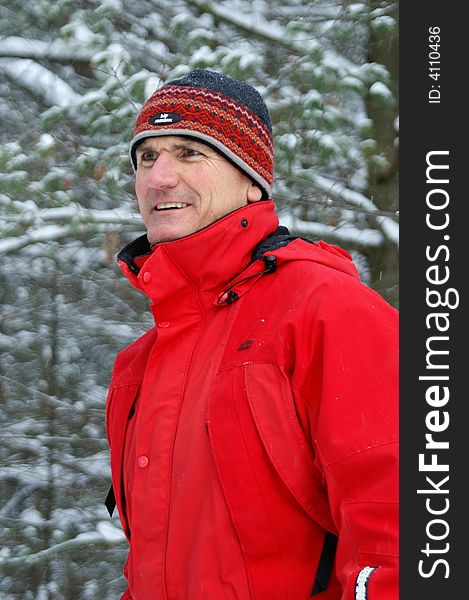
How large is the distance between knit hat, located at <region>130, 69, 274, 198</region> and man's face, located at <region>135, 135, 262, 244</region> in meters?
0.03

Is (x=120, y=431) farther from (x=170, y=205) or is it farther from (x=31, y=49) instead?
(x=31, y=49)

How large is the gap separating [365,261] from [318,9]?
1593 mm

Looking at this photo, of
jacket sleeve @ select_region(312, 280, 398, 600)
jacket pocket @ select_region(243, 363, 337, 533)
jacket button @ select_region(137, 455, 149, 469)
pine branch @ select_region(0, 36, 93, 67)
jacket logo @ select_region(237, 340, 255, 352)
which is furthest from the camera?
pine branch @ select_region(0, 36, 93, 67)

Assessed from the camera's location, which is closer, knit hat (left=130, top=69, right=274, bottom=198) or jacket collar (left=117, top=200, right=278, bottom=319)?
jacket collar (left=117, top=200, right=278, bottom=319)

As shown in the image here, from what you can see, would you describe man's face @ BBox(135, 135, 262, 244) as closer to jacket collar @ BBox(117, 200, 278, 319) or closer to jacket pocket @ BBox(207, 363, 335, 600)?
jacket collar @ BBox(117, 200, 278, 319)

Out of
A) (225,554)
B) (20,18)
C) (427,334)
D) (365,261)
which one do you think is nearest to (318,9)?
(365,261)

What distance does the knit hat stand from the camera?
204 cm

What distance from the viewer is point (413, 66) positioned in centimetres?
201

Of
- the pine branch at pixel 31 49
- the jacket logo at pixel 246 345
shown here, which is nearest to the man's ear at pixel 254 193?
the jacket logo at pixel 246 345

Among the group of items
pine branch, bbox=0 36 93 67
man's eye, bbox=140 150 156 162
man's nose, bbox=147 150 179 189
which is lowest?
man's nose, bbox=147 150 179 189

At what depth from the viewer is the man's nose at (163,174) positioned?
2.02 m

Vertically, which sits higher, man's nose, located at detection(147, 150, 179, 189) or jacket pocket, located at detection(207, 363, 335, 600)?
man's nose, located at detection(147, 150, 179, 189)

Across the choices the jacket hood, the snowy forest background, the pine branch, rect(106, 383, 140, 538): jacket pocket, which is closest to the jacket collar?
the jacket hood

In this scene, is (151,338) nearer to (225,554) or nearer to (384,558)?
(225,554)
